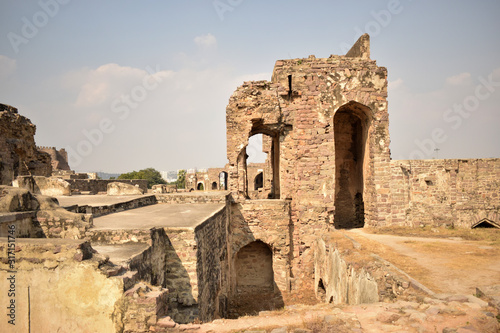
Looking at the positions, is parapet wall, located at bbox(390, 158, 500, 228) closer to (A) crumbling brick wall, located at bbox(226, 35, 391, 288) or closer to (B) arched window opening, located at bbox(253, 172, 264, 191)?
(A) crumbling brick wall, located at bbox(226, 35, 391, 288)

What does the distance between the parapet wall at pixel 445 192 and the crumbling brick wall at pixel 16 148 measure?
15.6 m

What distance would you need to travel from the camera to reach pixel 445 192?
1214 cm

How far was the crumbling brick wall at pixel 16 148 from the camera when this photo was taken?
13006mm

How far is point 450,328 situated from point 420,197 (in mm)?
9375

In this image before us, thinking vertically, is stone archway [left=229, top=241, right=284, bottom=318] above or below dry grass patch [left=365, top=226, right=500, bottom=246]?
below

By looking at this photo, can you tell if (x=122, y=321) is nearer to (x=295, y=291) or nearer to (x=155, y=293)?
(x=155, y=293)

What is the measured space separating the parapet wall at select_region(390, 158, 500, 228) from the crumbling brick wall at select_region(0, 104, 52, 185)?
15593 mm

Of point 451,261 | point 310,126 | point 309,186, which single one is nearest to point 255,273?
point 309,186

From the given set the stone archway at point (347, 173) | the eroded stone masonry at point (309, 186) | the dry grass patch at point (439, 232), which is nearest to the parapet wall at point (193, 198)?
the eroded stone masonry at point (309, 186)

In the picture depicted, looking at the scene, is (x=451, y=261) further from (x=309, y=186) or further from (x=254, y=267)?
(x=254, y=267)

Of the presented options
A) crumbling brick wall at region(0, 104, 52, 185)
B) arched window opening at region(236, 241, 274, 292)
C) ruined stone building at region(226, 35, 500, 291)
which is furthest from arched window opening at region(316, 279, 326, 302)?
crumbling brick wall at region(0, 104, 52, 185)

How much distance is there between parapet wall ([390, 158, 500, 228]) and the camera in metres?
11.8

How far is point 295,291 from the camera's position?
11.3 m

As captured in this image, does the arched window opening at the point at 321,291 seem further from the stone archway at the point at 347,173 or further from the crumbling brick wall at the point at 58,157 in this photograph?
the crumbling brick wall at the point at 58,157
